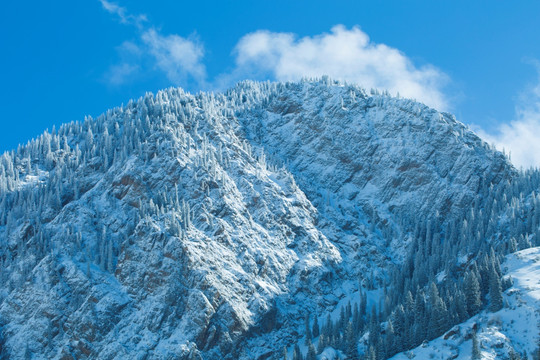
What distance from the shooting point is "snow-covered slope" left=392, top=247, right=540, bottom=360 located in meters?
136

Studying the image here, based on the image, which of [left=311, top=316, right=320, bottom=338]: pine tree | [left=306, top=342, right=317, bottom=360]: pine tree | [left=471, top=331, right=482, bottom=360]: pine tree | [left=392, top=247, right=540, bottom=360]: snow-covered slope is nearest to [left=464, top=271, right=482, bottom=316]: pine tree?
[left=392, top=247, right=540, bottom=360]: snow-covered slope

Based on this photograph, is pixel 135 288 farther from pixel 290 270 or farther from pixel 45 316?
pixel 290 270

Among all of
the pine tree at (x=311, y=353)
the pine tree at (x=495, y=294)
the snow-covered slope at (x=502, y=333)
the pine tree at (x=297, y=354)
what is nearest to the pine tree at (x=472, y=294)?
the snow-covered slope at (x=502, y=333)

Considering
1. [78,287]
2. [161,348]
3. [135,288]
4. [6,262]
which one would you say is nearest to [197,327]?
[161,348]

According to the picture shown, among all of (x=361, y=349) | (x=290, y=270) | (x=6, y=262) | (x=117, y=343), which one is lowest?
(x=361, y=349)

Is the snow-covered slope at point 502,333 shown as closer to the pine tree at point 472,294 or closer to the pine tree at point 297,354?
the pine tree at point 472,294

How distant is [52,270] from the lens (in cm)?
18112

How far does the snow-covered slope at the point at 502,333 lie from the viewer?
136 m

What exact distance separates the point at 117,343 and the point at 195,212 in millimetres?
47203

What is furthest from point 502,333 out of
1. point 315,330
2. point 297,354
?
point 315,330

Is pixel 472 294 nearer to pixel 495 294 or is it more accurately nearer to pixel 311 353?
pixel 495 294

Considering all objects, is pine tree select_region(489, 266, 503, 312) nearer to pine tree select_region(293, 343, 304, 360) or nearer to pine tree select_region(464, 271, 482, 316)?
pine tree select_region(464, 271, 482, 316)

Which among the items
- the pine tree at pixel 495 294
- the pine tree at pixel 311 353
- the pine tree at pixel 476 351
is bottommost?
the pine tree at pixel 476 351

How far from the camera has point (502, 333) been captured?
140 metres
